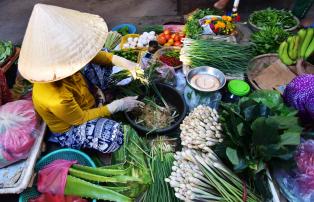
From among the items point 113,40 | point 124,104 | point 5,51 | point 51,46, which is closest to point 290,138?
point 124,104

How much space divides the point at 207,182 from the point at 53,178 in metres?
1.14

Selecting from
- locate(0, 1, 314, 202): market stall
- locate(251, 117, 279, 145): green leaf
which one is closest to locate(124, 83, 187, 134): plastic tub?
locate(0, 1, 314, 202): market stall

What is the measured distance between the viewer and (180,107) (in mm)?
2816

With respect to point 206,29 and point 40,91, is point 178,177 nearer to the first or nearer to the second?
point 40,91

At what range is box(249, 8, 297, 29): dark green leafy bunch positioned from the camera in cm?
360

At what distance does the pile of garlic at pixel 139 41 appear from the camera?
360cm

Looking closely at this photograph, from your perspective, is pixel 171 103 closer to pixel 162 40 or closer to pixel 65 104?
pixel 162 40

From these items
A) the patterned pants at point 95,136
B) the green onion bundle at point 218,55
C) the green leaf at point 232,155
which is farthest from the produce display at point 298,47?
the patterned pants at point 95,136

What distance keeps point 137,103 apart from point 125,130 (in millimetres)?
285

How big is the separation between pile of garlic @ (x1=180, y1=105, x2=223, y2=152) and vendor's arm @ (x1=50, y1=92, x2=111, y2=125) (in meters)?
0.73

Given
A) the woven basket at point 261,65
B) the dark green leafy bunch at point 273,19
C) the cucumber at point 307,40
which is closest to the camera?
the cucumber at point 307,40

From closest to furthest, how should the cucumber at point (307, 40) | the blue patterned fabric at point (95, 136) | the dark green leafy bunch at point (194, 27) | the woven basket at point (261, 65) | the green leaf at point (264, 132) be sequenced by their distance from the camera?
1. the green leaf at point (264, 132)
2. the blue patterned fabric at point (95, 136)
3. the cucumber at point (307, 40)
4. the woven basket at point (261, 65)
5. the dark green leafy bunch at point (194, 27)

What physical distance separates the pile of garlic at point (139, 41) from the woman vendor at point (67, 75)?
1127 millimetres

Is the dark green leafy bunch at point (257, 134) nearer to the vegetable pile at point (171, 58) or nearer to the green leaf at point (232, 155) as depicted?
the green leaf at point (232, 155)
